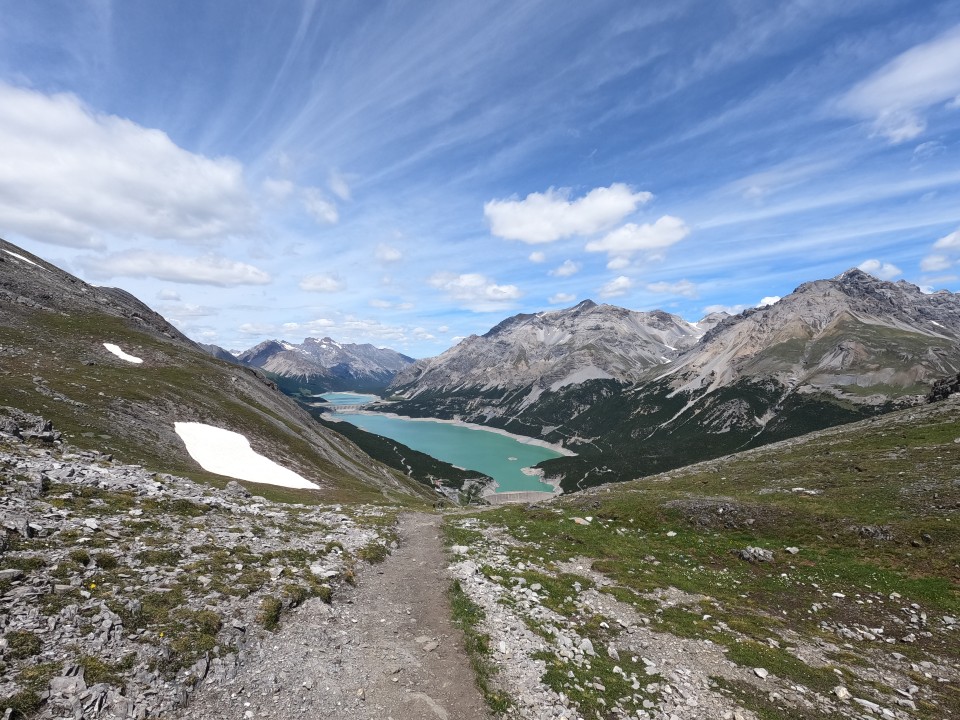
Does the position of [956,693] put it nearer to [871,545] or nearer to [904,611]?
[904,611]

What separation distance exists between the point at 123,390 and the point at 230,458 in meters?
16.3

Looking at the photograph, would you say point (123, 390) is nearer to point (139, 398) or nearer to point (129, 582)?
point (139, 398)

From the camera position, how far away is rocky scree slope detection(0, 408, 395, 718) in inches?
393

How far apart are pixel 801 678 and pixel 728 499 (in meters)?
21.2

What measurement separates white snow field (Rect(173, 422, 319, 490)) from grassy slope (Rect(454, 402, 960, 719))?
25633 mm

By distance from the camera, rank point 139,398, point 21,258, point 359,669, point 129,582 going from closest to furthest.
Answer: point 359,669 → point 129,582 → point 139,398 → point 21,258

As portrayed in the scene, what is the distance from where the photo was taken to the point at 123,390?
52.5 meters

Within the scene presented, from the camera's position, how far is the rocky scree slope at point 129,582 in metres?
9.98

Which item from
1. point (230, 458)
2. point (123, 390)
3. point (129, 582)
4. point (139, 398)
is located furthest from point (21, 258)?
point (129, 582)

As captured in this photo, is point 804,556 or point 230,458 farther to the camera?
point 230,458

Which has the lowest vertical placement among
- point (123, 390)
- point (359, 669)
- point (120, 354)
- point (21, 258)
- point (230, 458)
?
point (359, 669)

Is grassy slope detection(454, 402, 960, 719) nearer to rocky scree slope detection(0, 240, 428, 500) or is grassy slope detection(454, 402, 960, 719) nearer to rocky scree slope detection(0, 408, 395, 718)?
rocky scree slope detection(0, 408, 395, 718)

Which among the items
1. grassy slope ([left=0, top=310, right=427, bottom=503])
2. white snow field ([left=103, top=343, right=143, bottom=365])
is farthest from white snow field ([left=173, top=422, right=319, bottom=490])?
white snow field ([left=103, top=343, right=143, bottom=365])

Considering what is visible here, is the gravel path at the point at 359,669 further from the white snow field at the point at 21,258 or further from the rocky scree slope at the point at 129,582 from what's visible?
the white snow field at the point at 21,258
